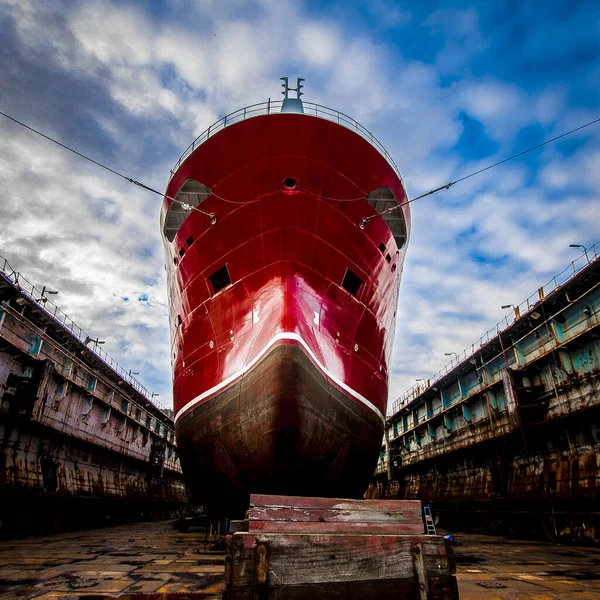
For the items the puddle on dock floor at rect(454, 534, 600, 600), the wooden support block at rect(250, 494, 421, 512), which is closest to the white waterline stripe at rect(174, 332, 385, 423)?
the puddle on dock floor at rect(454, 534, 600, 600)

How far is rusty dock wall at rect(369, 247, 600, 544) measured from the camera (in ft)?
32.5

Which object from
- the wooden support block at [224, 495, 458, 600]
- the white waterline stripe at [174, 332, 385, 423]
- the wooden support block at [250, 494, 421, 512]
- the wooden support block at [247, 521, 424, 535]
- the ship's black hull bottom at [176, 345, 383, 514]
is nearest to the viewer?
the wooden support block at [224, 495, 458, 600]

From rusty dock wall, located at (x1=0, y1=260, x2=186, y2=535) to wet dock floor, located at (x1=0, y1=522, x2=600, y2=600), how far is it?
472cm

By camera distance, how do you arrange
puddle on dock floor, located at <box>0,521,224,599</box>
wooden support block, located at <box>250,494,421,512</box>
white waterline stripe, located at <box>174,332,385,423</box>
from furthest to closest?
1. white waterline stripe, located at <box>174,332,385,423</box>
2. puddle on dock floor, located at <box>0,521,224,599</box>
3. wooden support block, located at <box>250,494,421,512</box>

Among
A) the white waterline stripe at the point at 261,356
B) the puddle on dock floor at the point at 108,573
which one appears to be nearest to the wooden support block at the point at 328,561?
the puddle on dock floor at the point at 108,573

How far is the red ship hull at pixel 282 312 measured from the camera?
5.84 m

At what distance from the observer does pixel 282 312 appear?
6.25 meters

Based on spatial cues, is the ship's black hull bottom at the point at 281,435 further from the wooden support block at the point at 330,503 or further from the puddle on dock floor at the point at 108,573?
the wooden support block at the point at 330,503

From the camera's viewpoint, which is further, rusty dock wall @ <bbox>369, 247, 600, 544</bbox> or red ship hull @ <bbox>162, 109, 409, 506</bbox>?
rusty dock wall @ <bbox>369, 247, 600, 544</bbox>

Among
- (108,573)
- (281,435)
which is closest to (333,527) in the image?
(281,435)

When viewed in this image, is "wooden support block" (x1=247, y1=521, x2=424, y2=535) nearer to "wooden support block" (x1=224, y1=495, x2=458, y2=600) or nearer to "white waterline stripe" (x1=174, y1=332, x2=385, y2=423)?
"wooden support block" (x1=224, y1=495, x2=458, y2=600)

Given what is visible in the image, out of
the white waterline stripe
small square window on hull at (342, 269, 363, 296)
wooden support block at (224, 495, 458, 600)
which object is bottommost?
wooden support block at (224, 495, 458, 600)

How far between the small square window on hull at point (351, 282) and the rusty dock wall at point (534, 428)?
706cm

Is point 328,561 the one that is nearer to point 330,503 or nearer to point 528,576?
point 330,503
